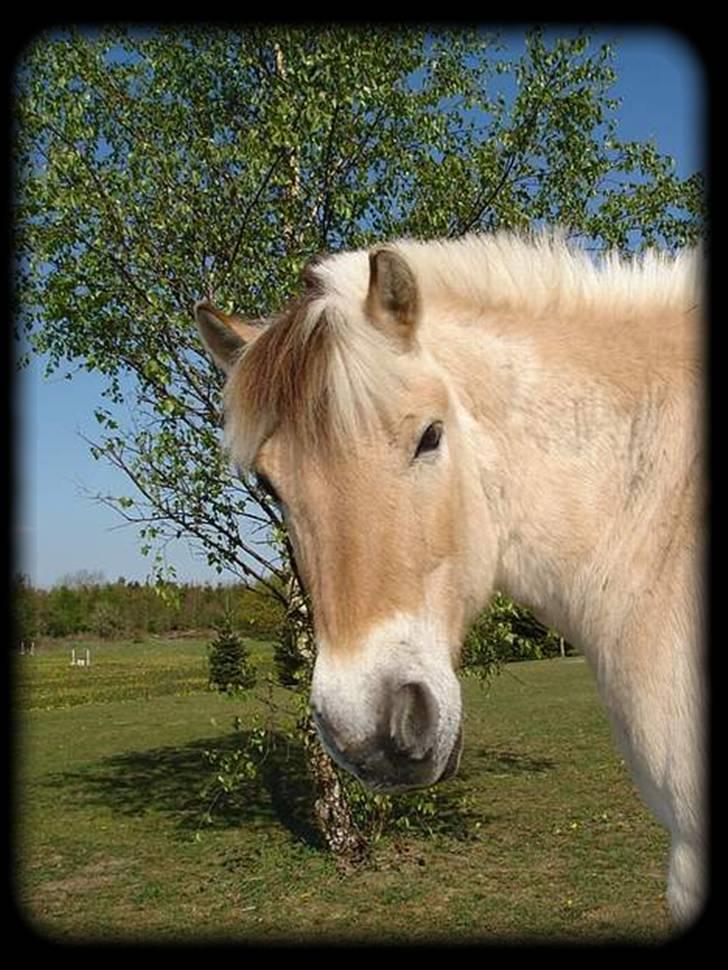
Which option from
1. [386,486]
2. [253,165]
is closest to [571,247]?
[386,486]

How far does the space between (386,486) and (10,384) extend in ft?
13.7

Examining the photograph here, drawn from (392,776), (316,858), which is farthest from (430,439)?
(316,858)

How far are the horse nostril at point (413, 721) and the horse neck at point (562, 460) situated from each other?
0.58 m

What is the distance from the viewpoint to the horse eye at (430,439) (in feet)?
8.38

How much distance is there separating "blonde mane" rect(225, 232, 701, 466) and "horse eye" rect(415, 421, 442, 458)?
165 millimetres

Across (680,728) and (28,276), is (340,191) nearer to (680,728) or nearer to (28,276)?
(28,276)

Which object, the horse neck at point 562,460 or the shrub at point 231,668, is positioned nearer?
the horse neck at point 562,460

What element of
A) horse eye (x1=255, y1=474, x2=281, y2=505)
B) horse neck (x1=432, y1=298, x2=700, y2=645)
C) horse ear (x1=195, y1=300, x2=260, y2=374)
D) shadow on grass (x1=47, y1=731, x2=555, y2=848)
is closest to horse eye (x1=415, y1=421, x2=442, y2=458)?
horse neck (x1=432, y1=298, x2=700, y2=645)

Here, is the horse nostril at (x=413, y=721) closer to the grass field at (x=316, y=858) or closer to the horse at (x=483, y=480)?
the horse at (x=483, y=480)

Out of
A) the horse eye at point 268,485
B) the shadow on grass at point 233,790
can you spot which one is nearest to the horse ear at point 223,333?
the horse eye at point 268,485

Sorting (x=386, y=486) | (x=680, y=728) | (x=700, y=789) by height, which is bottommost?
(x=700, y=789)

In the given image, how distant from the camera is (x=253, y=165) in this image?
7969 millimetres

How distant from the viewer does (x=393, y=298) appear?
2.67 m

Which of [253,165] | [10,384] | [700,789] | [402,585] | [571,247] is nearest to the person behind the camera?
[700,789]
